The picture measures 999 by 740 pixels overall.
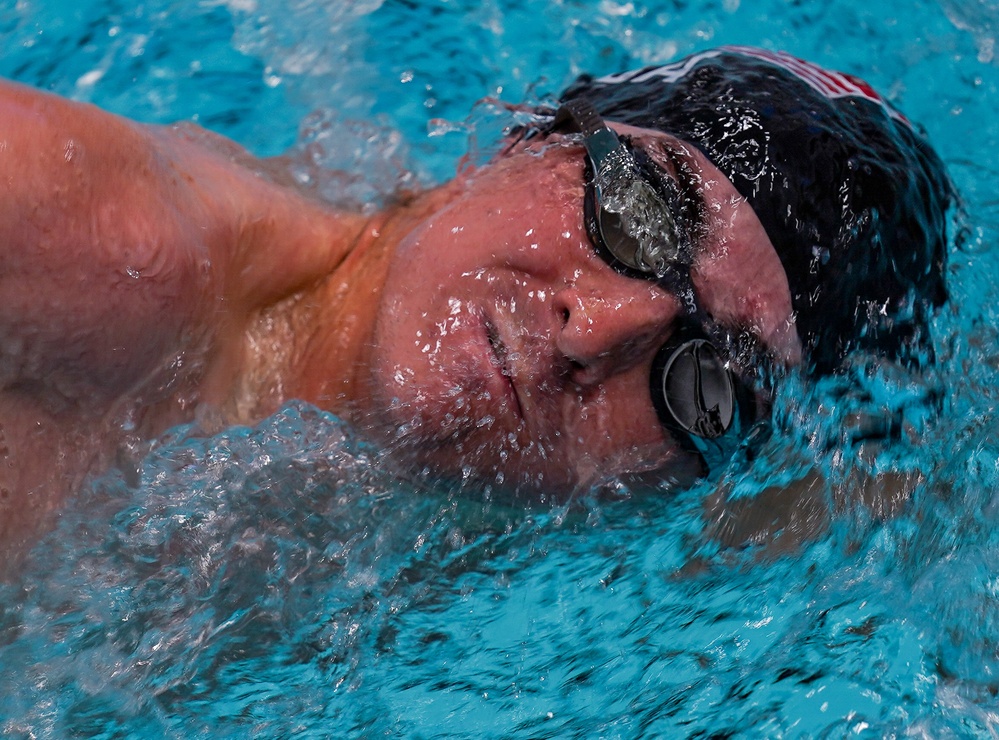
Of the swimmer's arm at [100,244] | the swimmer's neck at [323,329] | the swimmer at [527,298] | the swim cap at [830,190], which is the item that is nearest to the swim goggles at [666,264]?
the swimmer at [527,298]

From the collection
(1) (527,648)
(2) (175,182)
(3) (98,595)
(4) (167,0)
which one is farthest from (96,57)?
(1) (527,648)

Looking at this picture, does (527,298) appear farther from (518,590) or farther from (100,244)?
(518,590)

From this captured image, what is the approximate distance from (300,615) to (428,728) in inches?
15.8

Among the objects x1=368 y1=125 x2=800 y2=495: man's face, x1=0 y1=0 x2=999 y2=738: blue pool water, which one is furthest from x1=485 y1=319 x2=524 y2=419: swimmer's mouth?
x1=0 y1=0 x2=999 y2=738: blue pool water

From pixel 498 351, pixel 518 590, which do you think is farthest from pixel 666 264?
pixel 518 590

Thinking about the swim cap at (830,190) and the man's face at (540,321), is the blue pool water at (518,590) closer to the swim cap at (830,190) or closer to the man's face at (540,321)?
the swim cap at (830,190)

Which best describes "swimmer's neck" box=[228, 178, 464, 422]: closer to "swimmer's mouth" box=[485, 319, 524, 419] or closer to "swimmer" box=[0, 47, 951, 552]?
"swimmer" box=[0, 47, 951, 552]

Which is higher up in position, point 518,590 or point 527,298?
point 527,298

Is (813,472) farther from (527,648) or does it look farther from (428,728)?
(428,728)

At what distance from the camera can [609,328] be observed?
1.83 meters

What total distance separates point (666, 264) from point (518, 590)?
3.15ft

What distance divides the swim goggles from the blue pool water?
179mm

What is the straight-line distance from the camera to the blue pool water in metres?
1.92

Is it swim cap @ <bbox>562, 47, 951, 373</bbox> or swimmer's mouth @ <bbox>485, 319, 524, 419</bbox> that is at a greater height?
swim cap @ <bbox>562, 47, 951, 373</bbox>
